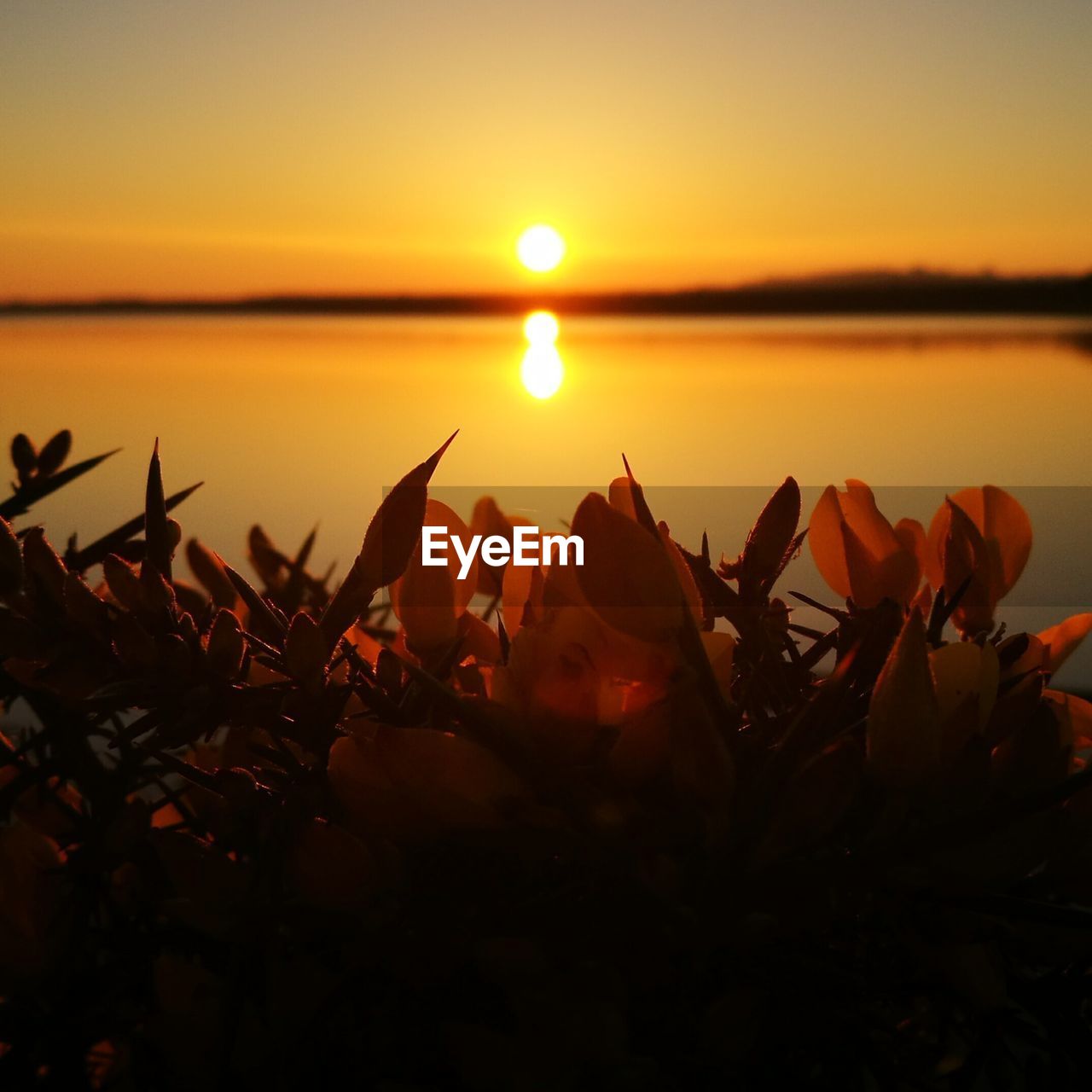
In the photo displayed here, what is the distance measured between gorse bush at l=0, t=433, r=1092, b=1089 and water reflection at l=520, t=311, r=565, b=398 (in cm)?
310

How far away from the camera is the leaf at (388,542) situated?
0.84 feet

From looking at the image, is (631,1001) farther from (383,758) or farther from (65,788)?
(65,788)

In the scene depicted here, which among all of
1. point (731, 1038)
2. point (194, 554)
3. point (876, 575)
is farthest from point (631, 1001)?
point (194, 554)

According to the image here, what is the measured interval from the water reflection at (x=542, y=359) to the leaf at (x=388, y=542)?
309 cm

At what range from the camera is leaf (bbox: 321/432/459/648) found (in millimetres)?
256

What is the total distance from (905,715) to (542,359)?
494 centimetres

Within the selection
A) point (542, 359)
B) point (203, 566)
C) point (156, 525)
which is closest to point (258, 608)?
point (156, 525)

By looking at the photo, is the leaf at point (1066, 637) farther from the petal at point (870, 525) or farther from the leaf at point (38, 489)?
the leaf at point (38, 489)

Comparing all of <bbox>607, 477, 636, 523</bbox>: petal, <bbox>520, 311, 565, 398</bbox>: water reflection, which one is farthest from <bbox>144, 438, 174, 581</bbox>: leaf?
<bbox>520, 311, 565, 398</bbox>: water reflection

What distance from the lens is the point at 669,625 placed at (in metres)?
0.23

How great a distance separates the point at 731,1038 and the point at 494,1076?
5cm

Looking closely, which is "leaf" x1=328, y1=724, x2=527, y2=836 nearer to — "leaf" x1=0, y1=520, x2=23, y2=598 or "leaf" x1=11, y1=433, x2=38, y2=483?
"leaf" x1=0, y1=520, x2=23, y2=598

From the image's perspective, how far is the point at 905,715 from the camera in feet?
0.68

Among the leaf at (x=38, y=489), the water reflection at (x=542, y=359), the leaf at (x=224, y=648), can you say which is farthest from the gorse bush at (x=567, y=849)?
the water reflection at (x=542, y=359)
